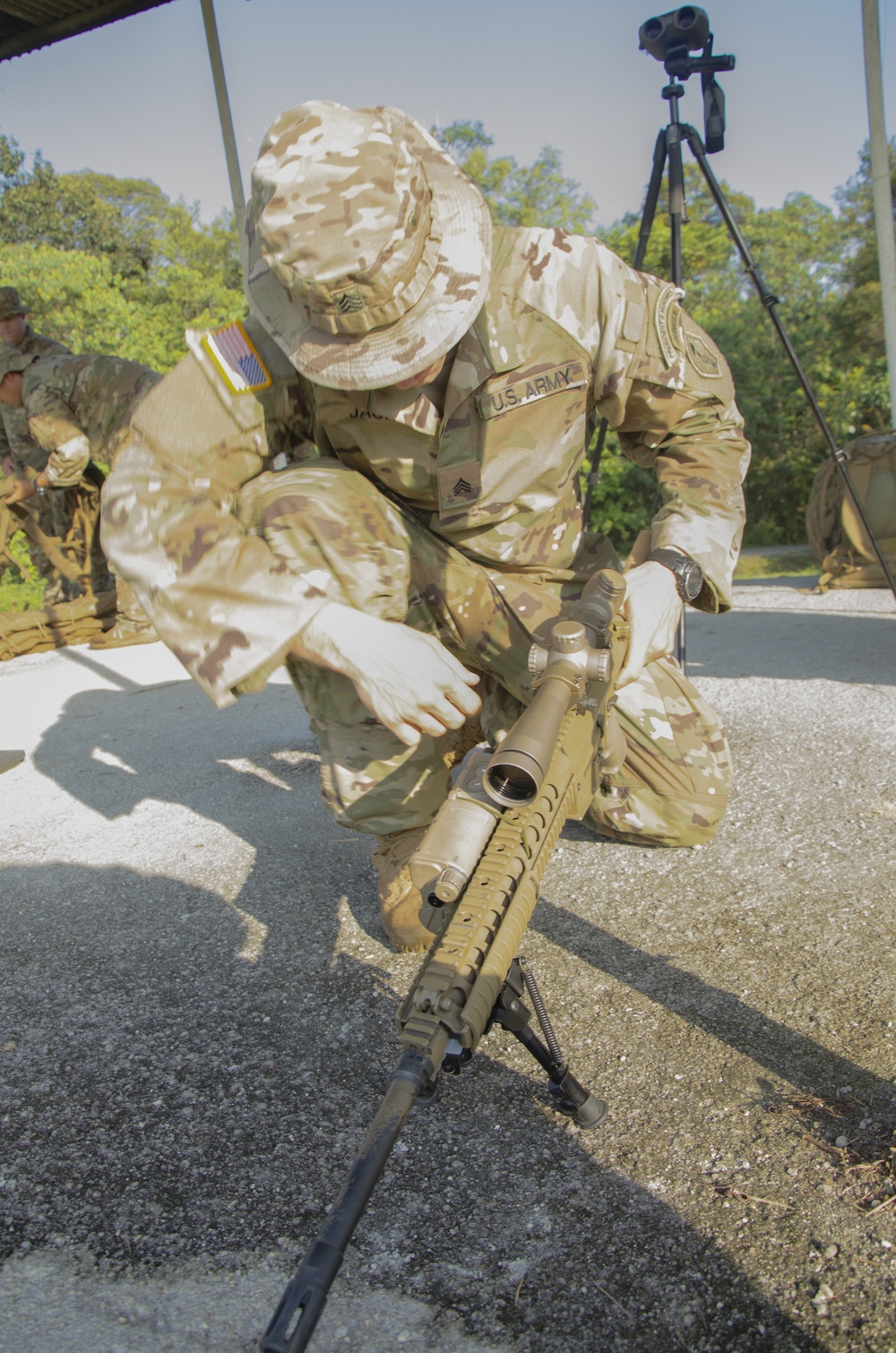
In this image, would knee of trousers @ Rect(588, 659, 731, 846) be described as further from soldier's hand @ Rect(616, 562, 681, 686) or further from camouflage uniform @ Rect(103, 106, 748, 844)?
soldier's hand @ Rect(616, 562, 681, 686)

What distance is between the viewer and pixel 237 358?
212 cm

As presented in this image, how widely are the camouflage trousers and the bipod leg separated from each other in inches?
32.7

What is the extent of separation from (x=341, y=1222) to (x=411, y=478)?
5.81 ft

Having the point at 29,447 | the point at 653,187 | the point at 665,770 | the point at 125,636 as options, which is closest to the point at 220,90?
the point at 29,447

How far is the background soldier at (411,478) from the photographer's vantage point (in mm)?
1799

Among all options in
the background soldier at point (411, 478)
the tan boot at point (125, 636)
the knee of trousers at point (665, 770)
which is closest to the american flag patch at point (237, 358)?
the background soldier at point (411, 478)

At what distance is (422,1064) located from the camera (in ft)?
3.45

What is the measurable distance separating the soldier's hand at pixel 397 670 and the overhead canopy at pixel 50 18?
22.1 ft

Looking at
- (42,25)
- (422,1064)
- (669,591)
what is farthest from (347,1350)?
(42,25)

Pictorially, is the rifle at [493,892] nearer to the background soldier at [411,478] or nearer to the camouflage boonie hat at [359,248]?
the background soldier at [411,478]

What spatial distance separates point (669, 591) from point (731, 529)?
0.34 metres

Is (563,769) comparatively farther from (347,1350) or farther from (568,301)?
(568,301)

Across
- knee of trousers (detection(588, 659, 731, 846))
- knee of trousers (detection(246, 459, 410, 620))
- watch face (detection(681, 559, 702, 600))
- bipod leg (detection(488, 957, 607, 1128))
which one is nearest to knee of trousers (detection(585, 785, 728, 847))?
knee of trousers (detection(588, 659, 731, 846))

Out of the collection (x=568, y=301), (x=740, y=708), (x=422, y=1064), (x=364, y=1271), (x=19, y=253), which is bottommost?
(x=740, y=708)
